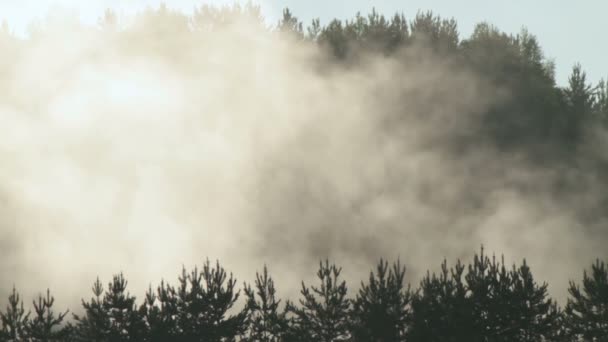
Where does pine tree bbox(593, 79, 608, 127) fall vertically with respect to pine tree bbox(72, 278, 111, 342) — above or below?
above

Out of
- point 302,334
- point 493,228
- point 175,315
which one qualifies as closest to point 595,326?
point 302,334

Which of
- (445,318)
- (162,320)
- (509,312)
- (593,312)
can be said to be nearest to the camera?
(593,312)

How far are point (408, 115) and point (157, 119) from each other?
2523 cm

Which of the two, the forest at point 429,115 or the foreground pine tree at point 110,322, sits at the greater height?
the forest at point 429,115

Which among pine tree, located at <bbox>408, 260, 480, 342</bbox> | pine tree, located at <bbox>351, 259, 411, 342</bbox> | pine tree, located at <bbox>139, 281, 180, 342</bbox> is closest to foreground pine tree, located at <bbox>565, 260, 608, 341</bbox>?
pine tree, located at <bbox>408, 260, 480, 342</bbox>

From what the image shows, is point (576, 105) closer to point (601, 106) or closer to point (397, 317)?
point (601, 106)

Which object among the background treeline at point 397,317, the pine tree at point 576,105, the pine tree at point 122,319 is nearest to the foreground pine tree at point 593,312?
the background treeline at point 397,317

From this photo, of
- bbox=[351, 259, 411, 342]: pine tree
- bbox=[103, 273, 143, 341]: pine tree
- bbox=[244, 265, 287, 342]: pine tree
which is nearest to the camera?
bbox=[351, 259, 411, 342]: pine tree

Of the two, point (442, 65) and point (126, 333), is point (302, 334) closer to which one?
point (126, 333)

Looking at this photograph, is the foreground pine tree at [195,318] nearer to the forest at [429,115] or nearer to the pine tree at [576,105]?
the forest at [429,115]

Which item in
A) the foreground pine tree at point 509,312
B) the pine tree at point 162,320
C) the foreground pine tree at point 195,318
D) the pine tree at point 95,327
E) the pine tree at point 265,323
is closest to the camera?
the foreground pine tree at point 509,312

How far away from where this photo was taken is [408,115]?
65812mm

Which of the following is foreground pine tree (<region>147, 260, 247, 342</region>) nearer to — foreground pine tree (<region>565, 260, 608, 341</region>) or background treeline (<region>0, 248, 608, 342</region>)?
background treeline (<region>0, 248, 608, 342</region>)

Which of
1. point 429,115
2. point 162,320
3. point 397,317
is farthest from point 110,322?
point 429,115
